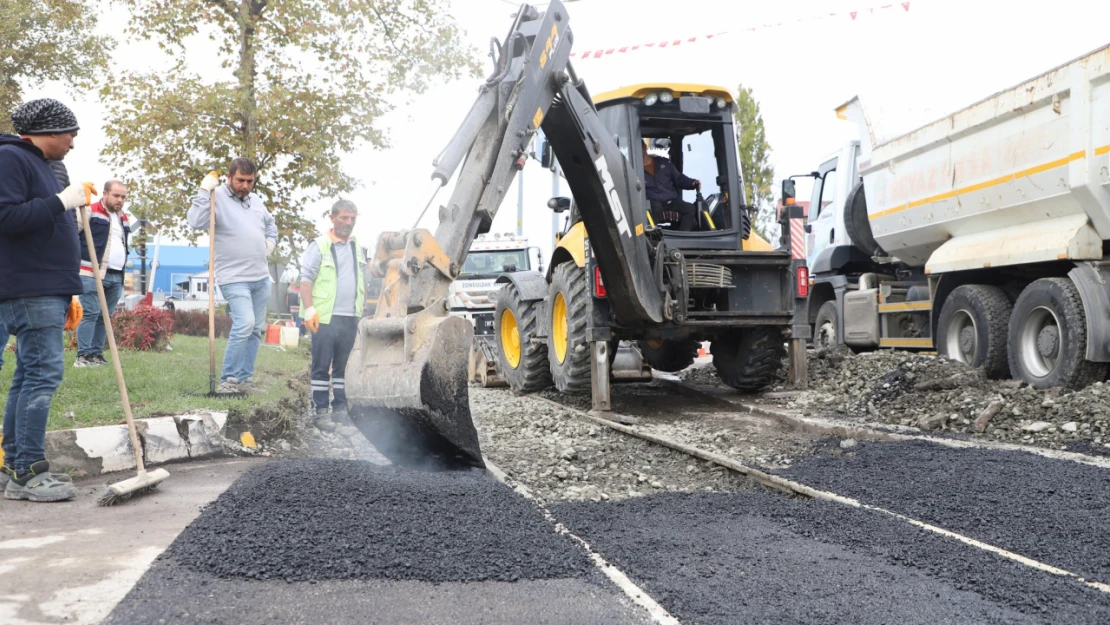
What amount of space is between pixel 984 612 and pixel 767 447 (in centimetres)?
349

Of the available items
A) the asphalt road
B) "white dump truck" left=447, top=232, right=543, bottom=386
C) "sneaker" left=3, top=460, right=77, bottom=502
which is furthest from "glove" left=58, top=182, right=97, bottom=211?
"white dump truck" left=447, top=232, right=543, bottom=386

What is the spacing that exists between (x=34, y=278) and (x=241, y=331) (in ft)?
8.38

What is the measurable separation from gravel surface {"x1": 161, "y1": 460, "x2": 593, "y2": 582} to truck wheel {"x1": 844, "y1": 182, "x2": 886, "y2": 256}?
8.14 meters

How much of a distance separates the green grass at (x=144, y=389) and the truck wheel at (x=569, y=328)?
2580 millimetres

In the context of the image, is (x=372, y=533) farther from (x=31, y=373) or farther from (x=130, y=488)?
(x=31, y=373)

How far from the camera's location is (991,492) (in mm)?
4441

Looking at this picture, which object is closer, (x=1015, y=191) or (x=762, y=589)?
(x=762, y=589)

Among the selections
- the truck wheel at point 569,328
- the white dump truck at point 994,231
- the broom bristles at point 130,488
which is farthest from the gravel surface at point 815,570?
the white dump truck at point 994,231

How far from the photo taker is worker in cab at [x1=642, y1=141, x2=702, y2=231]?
27.8ft

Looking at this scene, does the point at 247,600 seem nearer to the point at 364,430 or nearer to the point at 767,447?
the point at 364,430

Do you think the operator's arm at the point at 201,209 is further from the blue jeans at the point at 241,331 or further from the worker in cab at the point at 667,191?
the worker in cab at the point at 667,191

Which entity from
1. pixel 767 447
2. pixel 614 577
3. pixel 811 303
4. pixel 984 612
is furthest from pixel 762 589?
pixel 811 303

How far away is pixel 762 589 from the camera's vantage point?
302 centimetres

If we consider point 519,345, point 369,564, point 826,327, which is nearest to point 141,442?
point 369,564
